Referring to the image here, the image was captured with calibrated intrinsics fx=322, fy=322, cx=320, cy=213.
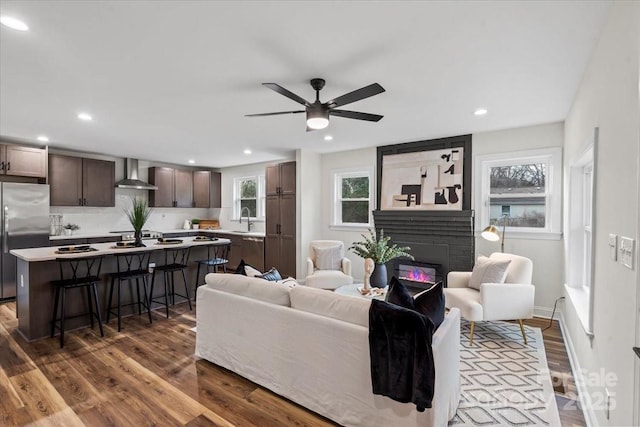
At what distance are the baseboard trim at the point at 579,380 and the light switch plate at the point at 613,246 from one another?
103 cm

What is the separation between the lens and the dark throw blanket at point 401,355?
1699 millimetres

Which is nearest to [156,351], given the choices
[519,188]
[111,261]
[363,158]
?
[111,261]

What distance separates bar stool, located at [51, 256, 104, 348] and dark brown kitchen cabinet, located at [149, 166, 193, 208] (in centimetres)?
339

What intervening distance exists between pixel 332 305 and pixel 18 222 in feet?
17.6

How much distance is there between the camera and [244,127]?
14.2 feet

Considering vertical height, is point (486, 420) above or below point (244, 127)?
below

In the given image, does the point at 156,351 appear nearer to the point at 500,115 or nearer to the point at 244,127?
the point at 244,127

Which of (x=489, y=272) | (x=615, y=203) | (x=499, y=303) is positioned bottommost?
(x=499, y=303)

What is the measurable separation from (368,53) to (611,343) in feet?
7.43

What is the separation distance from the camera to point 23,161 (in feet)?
16.7

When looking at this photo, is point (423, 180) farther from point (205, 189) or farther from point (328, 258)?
point (205, 189)

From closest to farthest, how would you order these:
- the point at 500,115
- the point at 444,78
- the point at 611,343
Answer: the point at 611,343
the point at 444,78
the point at 500,115

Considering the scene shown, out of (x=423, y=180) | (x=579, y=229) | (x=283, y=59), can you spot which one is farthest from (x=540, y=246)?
(x=283, y=59)

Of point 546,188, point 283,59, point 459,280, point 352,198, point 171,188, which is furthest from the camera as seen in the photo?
point 171,188
